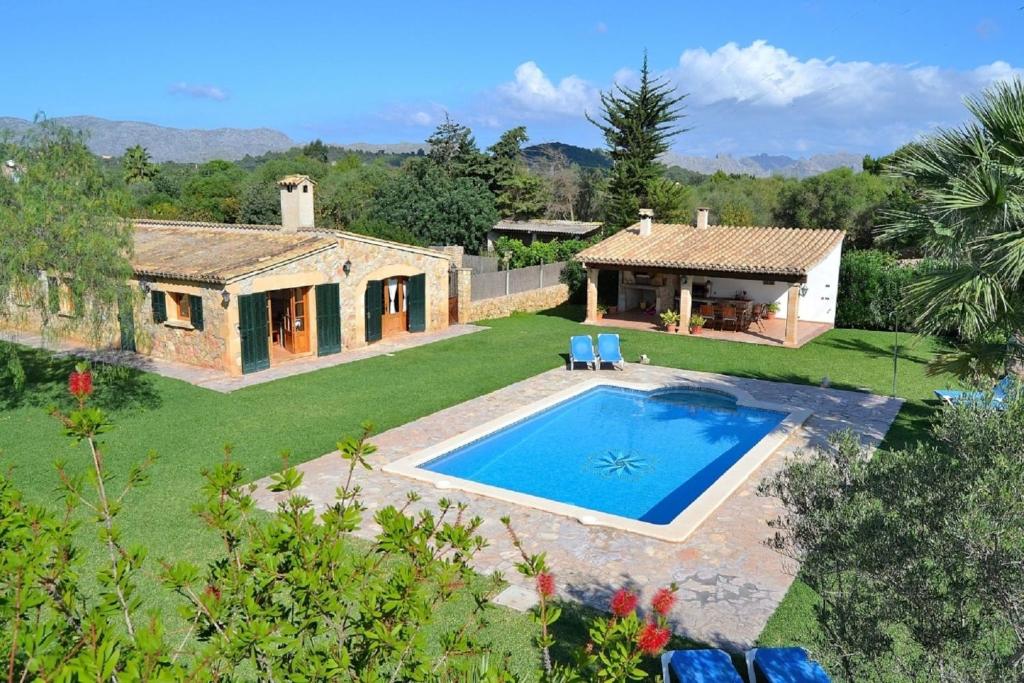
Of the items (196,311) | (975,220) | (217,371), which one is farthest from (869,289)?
(196,311)

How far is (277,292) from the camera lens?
21672 millimetres

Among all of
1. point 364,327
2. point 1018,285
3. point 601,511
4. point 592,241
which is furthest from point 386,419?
point 592,241

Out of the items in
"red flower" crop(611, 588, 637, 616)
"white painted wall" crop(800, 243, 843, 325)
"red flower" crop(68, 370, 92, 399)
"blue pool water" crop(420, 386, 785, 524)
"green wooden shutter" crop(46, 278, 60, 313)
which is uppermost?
"red flower" crop(68, 370, 92, 399)

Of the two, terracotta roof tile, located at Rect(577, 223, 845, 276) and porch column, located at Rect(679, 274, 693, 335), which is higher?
terracotta roof tile, located at Rect(577, 223, 845, 276)

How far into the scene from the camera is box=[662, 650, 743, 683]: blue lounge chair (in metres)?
6.51

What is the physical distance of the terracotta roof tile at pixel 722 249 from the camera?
2433 cm

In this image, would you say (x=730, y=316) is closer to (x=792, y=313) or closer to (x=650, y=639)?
(x=792, y=313)

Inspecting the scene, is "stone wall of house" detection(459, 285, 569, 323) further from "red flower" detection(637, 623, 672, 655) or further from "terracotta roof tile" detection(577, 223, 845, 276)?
"red flower" detection(637, 623, 672, 655)

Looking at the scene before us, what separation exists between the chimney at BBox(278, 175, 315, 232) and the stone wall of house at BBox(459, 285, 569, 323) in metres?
6.05

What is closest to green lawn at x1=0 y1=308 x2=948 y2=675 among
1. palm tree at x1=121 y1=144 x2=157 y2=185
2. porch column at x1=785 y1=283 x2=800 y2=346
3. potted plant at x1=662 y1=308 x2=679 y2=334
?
porch column at x1=785 y1=283 x2=800 y2=346

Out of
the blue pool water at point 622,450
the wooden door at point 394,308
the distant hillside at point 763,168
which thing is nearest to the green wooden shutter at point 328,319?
the wooden door at point 394,308

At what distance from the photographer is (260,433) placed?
1441cm

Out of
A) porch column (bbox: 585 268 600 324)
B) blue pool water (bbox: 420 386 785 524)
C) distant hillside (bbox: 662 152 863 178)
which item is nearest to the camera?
blue pool water (bbox: 420 386 785 524)

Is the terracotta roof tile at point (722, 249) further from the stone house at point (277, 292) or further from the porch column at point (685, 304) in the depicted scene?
the stone house at point (277, 292)
